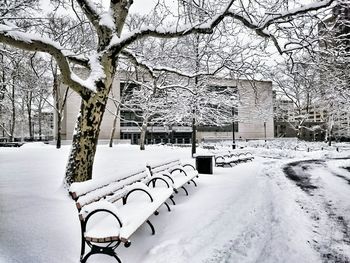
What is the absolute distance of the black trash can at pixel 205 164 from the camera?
11617mm

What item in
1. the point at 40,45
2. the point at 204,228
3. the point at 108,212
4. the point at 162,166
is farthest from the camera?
the point at 162,166

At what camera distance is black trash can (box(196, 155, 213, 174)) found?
11.6m

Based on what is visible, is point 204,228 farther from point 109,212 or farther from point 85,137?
point 85,137

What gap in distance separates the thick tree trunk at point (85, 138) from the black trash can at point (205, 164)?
584 centimetres

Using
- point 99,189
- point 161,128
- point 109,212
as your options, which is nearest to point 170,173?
point 99,189

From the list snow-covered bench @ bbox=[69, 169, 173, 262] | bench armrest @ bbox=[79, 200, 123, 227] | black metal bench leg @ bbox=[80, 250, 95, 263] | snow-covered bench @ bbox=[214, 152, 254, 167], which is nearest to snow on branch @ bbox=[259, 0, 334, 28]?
snow-covered bench @ bbox=[69, 169, 173, 262]

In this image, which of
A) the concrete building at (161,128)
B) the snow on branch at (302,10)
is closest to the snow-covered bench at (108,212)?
the snow on branch at (302,10)

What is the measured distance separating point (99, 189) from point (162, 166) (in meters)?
3.78

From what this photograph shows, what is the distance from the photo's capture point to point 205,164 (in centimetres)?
1164

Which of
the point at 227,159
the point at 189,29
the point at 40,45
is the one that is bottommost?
the point at 227,159

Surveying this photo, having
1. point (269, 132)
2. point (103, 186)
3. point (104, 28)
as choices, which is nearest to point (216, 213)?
point (103, 186)

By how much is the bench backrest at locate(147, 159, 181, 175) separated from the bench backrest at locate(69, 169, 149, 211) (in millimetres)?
1090

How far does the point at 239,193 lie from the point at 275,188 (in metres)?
1.62

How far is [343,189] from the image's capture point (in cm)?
862
